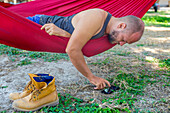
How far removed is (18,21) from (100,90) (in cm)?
108

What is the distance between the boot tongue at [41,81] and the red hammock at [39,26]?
0.33m

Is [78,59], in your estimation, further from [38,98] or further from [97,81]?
[38,98]

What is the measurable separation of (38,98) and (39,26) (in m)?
0.66

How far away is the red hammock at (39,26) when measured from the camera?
1.58m

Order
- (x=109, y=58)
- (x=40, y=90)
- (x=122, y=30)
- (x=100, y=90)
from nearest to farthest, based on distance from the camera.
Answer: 1. (x=40, y=90)
2. (x=122, y=30)
3. (x=100, y=90)
4. (x=109, y=58)

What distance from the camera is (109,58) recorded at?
3.11 metres

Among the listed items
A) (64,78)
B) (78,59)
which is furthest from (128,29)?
(64,78)

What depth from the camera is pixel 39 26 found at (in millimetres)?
1669

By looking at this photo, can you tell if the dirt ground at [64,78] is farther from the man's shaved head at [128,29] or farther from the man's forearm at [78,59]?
the man's shaved head at [128,29]

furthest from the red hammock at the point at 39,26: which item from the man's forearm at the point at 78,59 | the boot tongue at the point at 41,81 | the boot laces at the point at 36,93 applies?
the boot laces at the point at 36,93

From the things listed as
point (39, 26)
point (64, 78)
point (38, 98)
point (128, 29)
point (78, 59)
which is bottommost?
point (64, 78)

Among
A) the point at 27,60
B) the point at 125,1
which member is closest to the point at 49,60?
the point at 27,60

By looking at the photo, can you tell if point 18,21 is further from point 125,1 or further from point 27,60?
point 125,1

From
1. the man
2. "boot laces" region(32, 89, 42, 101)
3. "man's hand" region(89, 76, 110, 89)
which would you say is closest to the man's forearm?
the man
